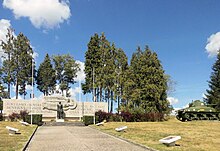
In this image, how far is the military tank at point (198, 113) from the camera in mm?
34812

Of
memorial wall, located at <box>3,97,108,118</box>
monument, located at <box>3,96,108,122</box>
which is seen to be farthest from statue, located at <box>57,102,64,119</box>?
memorial wall, located at <box>3,97,108,118</box>

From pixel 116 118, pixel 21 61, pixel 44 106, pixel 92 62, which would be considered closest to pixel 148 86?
pixel 116 118

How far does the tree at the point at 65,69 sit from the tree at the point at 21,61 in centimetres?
683

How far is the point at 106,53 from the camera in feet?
147

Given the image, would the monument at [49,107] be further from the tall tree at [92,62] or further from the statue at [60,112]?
the tall tree at [92,62]

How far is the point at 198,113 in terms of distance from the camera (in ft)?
116

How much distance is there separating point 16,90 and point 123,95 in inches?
693

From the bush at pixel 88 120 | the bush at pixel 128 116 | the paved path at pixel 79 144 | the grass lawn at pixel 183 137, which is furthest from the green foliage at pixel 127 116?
the paved path at pixel 79 144

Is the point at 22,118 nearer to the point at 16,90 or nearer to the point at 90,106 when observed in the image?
the point at 90,106

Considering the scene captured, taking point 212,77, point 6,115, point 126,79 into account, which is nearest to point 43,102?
point 6,115

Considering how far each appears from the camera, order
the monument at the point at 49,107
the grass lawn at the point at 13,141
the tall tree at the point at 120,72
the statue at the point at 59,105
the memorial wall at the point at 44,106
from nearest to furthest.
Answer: the grass lawn at the point at 13,141, the memorial wall at the point at 44,106, the monument at the point at 49,107, the statue at the point at 59,105, the tall tree at the point at 120,72

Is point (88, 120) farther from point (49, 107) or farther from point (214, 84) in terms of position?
point (214, 84)

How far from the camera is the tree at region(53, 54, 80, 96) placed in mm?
55406

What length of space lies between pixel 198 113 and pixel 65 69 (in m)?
28.6
